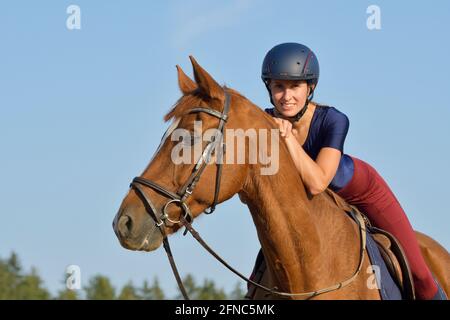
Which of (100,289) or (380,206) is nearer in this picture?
(380,206)

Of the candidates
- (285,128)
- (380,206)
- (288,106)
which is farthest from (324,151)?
(380,206)

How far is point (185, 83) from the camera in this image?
25.5ft

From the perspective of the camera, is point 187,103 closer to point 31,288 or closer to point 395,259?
point 395,259

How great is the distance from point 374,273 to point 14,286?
69.9 m

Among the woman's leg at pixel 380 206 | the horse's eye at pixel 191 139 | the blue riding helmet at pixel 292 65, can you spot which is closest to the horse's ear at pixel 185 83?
the horse's eye at pixel 191 139

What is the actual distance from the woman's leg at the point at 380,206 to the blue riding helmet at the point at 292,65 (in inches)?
35.5

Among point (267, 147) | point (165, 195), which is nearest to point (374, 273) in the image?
point (267, 147)

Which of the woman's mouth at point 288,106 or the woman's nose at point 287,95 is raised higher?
the woman's nose at point 287,95

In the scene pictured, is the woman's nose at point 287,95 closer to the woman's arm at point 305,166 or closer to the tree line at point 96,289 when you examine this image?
the woman's arm at point 305,166

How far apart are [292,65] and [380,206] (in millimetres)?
1704

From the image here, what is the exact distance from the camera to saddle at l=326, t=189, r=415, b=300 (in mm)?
→ 8266

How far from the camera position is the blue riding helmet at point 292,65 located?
824 cm

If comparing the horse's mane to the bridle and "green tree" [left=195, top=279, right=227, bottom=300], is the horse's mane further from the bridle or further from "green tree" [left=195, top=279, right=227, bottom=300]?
"green tree" [left=195, top=279, right=227, bottom=300]
